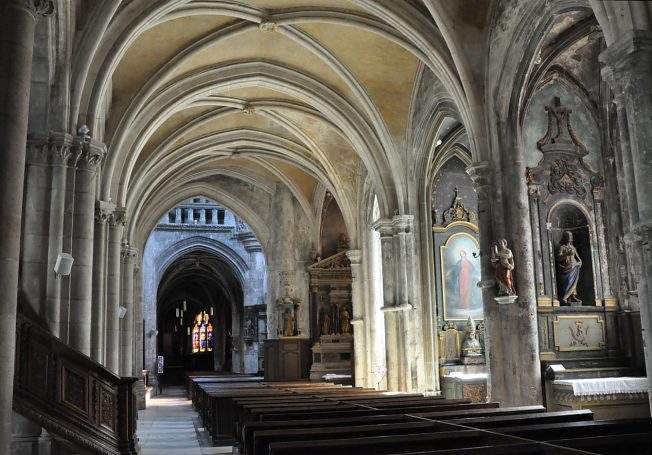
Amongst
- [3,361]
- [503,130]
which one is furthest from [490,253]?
[3,361]

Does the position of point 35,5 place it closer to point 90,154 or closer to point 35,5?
point 35,5

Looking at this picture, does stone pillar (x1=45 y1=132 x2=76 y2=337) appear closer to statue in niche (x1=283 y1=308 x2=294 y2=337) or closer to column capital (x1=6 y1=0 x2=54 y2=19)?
column capital (x1=6 y1=0 x2=54 y2=19)

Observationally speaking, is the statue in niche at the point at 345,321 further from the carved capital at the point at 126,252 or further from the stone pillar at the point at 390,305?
the carved capital at the point at 126,252

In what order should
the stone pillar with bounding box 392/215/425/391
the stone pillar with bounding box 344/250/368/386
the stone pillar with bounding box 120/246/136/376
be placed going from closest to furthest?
the stone pillar with bounding box 392/215/425/391, the stone pillar with bounding box 120/246/136/376, the stone pillar with bounding box 344/250/368/386

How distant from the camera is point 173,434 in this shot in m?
14.4

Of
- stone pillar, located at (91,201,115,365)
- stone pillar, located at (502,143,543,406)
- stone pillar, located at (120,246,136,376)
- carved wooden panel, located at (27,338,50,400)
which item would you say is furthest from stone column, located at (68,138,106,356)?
stone pillar, located at (120,246,136,376)

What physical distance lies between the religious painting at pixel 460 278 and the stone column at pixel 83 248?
854cm

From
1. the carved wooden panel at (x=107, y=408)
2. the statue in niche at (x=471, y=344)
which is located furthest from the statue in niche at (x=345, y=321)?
the carved wooden panel at (x=107, y=408)

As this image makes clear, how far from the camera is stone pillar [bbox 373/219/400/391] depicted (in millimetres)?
14883

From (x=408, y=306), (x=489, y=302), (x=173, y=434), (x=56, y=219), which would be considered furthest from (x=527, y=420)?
(x=173, y=434)

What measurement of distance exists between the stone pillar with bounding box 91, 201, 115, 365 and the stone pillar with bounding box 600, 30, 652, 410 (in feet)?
26.7

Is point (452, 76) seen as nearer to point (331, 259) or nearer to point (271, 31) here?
point (271, 31)

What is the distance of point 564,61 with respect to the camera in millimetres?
11922

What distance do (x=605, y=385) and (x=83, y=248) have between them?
26.0 ft
